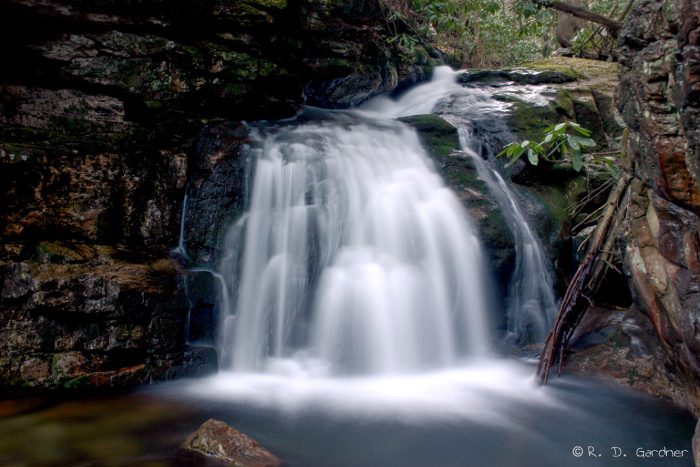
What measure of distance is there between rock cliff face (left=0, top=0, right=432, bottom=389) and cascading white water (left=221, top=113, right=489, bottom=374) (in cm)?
58

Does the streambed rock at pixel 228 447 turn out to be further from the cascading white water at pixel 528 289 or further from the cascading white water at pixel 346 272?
the cascading white water at pixel 528 289

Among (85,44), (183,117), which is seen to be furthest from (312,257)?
(85,44)

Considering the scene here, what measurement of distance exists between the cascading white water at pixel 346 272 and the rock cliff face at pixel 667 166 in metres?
2.49

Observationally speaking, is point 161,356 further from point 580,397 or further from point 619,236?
point 619,236

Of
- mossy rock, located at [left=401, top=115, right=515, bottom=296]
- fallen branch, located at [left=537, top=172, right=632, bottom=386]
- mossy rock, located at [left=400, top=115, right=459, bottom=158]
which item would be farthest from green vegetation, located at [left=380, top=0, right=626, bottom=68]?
fallen branch, located at [left=537, top=172, right=632, bottom=386]

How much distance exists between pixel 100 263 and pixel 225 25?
458 cm

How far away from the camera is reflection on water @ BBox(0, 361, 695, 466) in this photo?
3418 millimetres

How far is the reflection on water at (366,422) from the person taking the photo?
11.2ft

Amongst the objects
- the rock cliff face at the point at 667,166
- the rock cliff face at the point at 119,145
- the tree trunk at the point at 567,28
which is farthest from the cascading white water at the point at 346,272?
the tree trunk at the point at 567,28

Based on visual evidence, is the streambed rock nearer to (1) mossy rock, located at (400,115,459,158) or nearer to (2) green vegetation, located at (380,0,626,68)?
(1) mossy rock, located at (400,115,459,158)

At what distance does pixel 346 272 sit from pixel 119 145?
3.48 metres

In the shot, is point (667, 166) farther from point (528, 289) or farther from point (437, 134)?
point (437, 134)

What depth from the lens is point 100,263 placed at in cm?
503

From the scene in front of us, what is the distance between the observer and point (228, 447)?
3.22 meters
